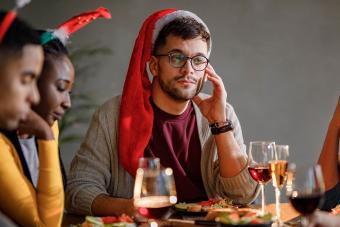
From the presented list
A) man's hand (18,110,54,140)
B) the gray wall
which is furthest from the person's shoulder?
the gray wall

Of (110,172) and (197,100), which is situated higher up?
(197,100)

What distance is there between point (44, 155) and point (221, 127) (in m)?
0.89

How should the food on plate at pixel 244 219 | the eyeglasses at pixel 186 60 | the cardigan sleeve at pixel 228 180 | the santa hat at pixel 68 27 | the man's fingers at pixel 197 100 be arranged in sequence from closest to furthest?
the food on plate at pixel 244 219, the santa hat at pixel 68 27, the cardigan sleeve at pixel 228 180, the eyeglasses at pixel 186 60, the man's fingers at pixel 197 100

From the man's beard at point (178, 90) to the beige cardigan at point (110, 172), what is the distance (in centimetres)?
21

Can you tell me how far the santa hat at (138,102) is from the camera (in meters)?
2.26

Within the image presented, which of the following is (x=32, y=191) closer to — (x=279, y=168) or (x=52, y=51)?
(x=52, y=51)

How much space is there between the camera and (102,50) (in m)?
4.25

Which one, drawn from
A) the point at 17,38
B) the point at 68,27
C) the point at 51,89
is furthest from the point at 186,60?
the point at 17,38

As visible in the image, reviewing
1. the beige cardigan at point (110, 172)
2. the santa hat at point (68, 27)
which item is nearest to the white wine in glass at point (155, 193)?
the santa hat at point (68, 27)

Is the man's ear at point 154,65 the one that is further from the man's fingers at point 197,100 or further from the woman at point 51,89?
the woman at point 51,89

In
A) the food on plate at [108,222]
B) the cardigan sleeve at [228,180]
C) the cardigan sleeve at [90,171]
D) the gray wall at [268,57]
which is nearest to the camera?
the food on plate at [108,222]

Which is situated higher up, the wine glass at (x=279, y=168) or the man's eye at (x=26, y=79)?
the man's eye at (x=26, y=79)

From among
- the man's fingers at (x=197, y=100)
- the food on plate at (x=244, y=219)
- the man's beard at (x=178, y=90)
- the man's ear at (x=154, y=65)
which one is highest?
the man's ear at (x=154, y=65)

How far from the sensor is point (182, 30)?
2.38 metres
